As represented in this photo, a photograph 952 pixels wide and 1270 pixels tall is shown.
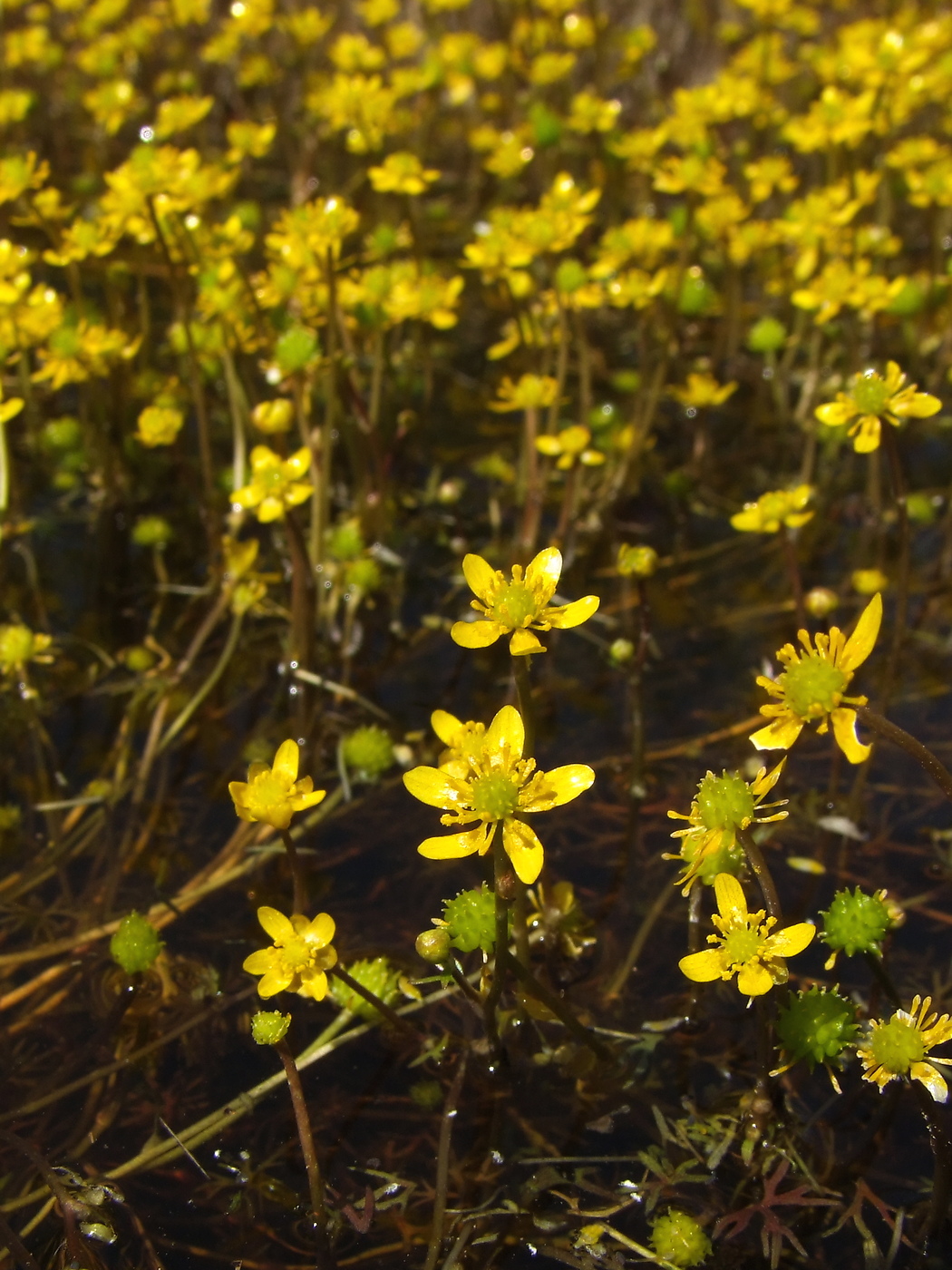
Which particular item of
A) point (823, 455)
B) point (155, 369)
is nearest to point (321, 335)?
point (155, 369)

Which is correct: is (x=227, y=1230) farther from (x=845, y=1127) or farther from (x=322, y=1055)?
(x=845, y=1127)

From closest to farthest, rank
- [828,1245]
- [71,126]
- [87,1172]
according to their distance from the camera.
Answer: [828,1245] < [87,1172] < [71,126]

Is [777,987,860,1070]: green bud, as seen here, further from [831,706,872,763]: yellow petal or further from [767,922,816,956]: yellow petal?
[831,706,872,763]: yellow petal

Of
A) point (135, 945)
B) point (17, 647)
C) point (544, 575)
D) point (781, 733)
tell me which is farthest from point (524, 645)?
point (17, 647)

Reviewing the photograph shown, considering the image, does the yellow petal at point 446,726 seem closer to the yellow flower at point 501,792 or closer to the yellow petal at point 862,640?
the yellow flower at point 501,792

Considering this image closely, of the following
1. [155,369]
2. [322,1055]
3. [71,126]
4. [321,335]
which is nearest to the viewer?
[322,1055]

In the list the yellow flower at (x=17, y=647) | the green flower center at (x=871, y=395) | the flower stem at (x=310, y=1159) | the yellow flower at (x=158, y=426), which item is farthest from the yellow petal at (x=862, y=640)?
the yellow flower at (x=158, y=426)
